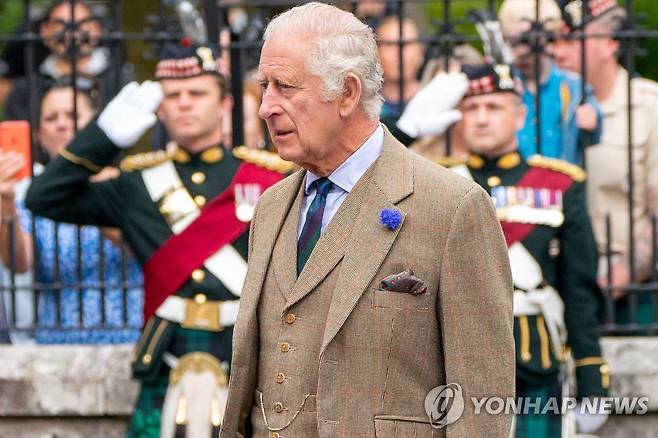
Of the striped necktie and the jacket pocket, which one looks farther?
the striped necktie

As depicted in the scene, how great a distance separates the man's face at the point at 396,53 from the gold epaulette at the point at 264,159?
769 mm

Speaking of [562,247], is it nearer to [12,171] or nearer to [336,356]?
[12,171]

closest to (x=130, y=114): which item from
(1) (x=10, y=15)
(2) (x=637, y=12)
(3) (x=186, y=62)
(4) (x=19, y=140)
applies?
(3) (x=186, y=62)

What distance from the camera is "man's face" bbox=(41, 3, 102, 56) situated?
681 cm

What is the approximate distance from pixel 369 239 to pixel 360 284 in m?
0.12

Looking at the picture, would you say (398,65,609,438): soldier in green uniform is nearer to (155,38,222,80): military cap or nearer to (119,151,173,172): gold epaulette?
(155,38,222,80): military cap

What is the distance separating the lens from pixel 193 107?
6.38 metres

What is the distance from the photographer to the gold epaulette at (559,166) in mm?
6492

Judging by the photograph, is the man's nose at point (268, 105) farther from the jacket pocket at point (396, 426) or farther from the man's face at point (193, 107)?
the man's face at point (193, 107)

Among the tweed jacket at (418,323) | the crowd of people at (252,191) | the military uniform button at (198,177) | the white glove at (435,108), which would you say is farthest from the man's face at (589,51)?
the tweed jacket at (418,323)

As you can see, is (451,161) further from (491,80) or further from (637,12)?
(637,12)

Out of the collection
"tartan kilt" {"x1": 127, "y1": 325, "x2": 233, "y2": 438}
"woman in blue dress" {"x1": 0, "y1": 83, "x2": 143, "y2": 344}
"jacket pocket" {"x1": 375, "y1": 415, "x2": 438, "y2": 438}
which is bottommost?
"tartan kilt" {"x1": 127, "y1": 325, "x2": 233, "y2": 438}

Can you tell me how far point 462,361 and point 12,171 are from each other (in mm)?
3710

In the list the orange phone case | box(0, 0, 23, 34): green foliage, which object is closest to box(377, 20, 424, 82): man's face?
the orange phone case
